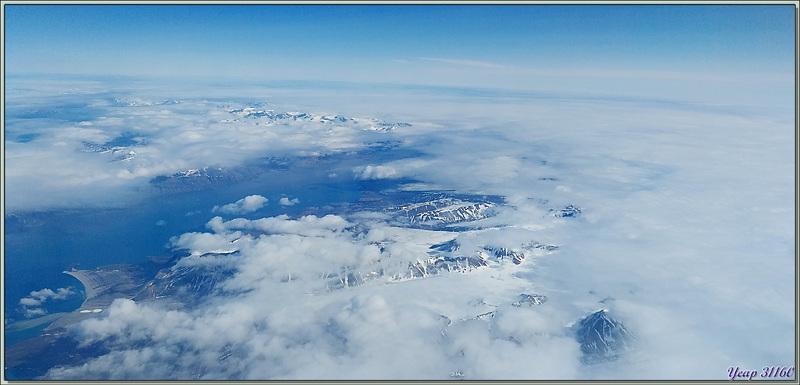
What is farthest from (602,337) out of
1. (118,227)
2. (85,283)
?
(118,227)

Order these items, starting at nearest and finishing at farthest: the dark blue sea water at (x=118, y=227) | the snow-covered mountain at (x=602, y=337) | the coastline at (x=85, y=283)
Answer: the snow-covered mountain at (x=602, y=337), the coastline at (x=85, y=283), the dark blue sea water at (x=118, y=227)

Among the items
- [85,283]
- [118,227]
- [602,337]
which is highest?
[602,337]

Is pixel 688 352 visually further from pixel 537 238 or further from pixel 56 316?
pixel 56 316

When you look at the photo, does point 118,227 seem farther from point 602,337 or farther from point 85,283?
point 602,337

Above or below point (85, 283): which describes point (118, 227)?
above

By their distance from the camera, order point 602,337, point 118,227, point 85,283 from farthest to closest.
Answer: point 118,227, point 85,283, point 602,337

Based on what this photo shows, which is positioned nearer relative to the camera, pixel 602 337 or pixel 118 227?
pixel 602 337

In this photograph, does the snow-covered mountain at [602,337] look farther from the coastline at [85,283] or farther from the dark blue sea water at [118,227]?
the coastline at [85,283]

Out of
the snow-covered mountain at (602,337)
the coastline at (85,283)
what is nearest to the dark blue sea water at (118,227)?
the coastline at (85,283)

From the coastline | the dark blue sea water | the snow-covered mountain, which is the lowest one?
the coastline

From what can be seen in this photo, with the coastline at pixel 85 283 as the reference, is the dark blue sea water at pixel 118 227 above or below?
above

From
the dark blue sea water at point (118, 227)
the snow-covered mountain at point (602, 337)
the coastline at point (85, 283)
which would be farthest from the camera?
the dark blue sea water at point (118, 227)

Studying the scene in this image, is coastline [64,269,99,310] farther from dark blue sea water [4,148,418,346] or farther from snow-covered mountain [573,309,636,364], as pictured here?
snow-covered mountain [573,309,636,364]

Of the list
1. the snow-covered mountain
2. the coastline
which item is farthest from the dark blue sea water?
the snow-covered mountain
